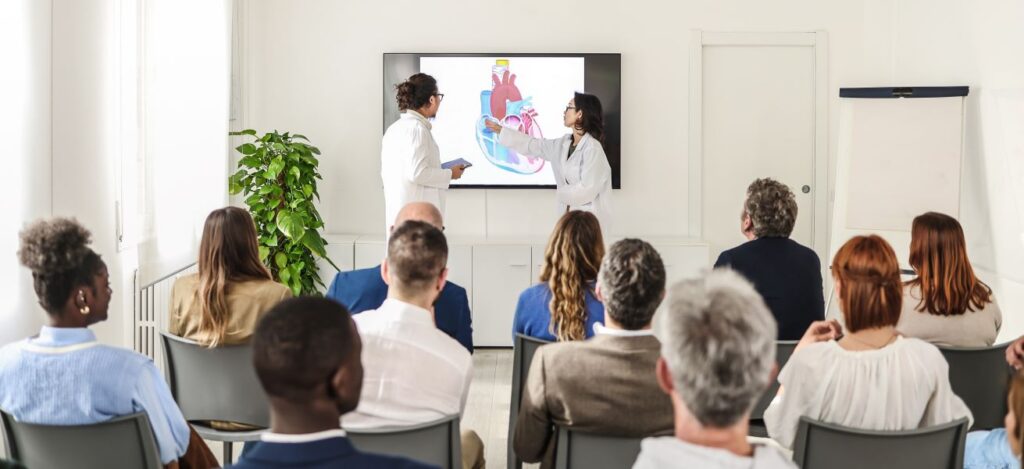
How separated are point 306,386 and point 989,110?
556 cm

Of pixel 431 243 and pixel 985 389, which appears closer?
pixel 431 243

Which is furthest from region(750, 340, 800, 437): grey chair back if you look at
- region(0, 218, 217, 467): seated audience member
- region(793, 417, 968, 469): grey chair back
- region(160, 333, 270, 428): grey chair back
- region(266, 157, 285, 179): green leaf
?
region(266, 157, 285, 179): green leaf

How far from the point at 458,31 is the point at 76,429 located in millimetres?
5167

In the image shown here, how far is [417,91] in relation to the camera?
573 centimetres

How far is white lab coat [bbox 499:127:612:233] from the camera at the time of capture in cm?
617

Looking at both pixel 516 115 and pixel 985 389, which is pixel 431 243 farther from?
pixel 516 115

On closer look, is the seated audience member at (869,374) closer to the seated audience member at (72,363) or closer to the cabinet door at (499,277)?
the seated audience member at (72,363)

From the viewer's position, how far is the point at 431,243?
2.70m

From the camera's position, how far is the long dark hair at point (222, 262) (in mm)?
3291

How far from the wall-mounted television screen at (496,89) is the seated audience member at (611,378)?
459 centimetres

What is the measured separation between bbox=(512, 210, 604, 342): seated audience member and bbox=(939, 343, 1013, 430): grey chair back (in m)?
1.08

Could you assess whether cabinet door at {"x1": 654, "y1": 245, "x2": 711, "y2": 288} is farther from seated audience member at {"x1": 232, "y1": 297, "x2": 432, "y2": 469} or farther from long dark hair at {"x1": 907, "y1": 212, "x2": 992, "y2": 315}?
seated audience member at {"x1": 232, "y1": 297, "x2": 432, "y2": 469}

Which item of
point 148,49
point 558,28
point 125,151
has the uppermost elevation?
point 558,28

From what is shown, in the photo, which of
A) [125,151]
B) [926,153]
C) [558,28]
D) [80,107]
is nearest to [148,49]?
[125,151]
